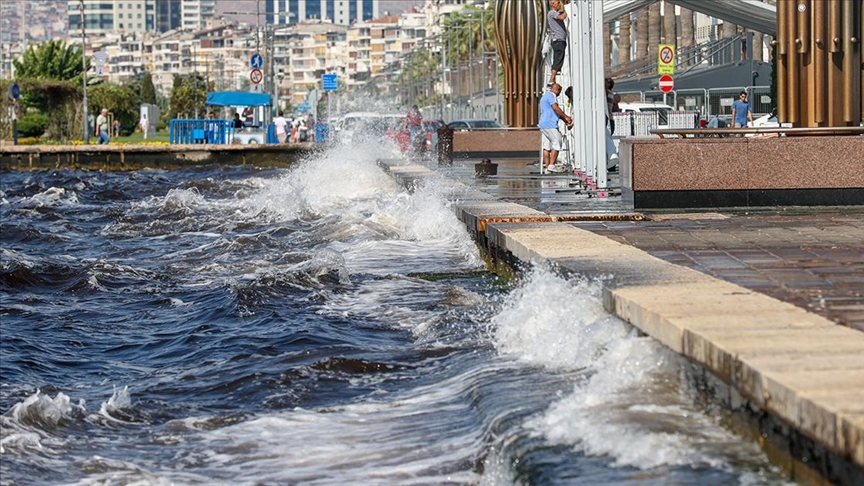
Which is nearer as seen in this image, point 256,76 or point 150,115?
point 256,76

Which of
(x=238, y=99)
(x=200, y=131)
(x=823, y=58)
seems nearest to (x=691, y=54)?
(x=200, y=131)

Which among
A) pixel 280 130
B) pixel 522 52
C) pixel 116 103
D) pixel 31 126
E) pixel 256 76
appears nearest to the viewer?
pixel 522 52

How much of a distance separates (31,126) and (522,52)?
4657 cm

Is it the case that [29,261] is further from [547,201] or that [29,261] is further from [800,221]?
[800,221]

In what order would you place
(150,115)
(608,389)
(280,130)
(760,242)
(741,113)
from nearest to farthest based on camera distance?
(608,389)
(760,242)
(741,113)
(280,130)
(150,115)

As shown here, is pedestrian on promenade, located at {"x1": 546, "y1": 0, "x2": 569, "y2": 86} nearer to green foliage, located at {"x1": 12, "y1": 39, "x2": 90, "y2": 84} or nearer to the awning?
the awning

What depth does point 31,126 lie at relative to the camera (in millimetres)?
73375

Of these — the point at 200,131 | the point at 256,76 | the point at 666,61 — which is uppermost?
the point at 256,76

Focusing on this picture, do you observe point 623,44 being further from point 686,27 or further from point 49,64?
point 49,64

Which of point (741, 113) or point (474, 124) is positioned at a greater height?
point (474, 124)

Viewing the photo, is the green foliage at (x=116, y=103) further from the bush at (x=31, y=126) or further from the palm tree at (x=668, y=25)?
the palm tree at (x=668, y=25)

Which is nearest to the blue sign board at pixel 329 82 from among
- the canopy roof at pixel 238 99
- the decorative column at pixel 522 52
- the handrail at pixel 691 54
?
the canopy roof at pixel 238 99

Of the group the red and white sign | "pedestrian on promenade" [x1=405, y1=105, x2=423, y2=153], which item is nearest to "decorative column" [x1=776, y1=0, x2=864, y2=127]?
"pedestrian on promenade" [x1=405, y1=105, x2=423, y2=153]

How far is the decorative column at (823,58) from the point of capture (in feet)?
43.5
